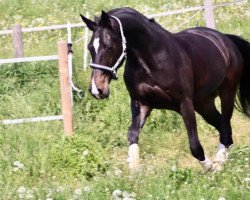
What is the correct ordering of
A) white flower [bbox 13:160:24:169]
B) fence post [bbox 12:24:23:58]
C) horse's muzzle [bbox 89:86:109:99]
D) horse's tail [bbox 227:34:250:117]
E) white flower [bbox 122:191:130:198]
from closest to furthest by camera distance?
1. white flower [bbox 122:191:130:198]
2. horse's muzzle [bbox 89:86:109:99]
3. white flower [bbox 13:160:24:169]
4. horse's tail [bbox 227:34:250:117]
5. fence post [bbox 12:24:23:58]

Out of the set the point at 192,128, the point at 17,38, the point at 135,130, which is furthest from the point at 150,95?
the point at 17,38

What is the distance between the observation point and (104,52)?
4738 millimetres

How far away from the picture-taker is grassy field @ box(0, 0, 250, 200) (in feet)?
14.6

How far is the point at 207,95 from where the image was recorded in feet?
20.0

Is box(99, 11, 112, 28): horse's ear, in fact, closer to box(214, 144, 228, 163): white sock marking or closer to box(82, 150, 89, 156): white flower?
box(82, 150, 89, 156): white flower

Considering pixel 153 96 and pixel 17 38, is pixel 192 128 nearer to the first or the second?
pixel 153 96

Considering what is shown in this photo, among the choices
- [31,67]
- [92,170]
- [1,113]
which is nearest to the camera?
[92,170]

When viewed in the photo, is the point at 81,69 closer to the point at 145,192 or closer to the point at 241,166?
the point at 241,166

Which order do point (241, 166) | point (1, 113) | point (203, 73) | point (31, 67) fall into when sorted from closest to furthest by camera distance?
point (241, 166) → point (203, 73) → point (1, 113) → point (31, 67)

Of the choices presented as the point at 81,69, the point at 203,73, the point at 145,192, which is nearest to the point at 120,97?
the point at 81,69

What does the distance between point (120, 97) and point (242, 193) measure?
4272 mm

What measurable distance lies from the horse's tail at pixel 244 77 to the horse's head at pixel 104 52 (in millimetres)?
2418

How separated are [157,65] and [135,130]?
695 mm

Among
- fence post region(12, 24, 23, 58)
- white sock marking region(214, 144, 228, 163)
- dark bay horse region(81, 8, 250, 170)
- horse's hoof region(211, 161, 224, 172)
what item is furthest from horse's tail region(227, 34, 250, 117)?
fence post region(12, 24, 23, 58)
